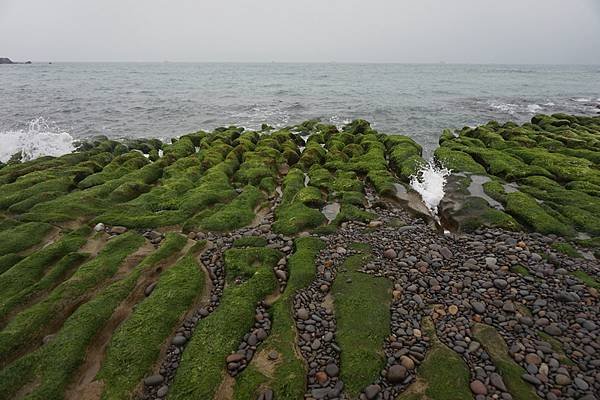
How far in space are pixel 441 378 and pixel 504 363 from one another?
1103 mm

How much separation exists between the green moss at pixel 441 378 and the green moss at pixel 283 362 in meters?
1.57

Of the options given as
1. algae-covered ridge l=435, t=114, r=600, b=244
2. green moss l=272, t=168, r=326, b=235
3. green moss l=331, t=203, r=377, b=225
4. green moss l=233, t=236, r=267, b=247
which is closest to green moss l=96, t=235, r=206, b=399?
green moss l=233, t=236, r=267, b=247

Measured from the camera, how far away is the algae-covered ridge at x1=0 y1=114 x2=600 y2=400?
5.19 meters

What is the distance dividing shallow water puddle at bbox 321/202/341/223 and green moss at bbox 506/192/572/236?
5.39 m

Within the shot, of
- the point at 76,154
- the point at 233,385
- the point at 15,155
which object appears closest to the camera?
the point at 233,385

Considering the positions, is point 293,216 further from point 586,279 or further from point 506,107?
point 506,107

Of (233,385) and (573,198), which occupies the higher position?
(573,198)

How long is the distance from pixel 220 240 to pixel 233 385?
4.54 meters

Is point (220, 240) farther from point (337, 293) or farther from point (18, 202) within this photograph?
point (18, 202)

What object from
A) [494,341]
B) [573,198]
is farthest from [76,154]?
[573,198]

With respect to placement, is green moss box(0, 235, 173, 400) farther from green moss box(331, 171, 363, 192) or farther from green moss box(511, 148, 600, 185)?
green moss box(511, 148, 600, 185)

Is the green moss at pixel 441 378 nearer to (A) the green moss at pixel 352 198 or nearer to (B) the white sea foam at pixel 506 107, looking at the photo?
(A) the green moss at pixel 352 198

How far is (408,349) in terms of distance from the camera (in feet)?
18.3

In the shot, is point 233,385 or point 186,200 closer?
point 233,385
